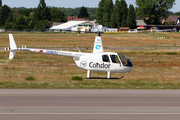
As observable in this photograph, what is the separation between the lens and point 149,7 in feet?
586

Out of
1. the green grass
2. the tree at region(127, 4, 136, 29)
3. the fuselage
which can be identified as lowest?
the green grass

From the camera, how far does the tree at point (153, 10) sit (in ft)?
584

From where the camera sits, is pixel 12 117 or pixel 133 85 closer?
pixel 12 117

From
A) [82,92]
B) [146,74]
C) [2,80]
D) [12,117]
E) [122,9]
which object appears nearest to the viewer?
[12,117]

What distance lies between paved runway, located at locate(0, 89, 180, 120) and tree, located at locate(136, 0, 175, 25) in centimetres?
16342

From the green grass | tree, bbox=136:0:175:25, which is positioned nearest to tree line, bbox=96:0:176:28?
tree, bbox=136:0:175:25

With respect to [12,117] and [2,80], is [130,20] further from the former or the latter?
[12,117]

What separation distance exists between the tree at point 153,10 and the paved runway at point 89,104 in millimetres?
163418

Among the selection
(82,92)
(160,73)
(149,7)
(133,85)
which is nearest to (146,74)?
(160,73)

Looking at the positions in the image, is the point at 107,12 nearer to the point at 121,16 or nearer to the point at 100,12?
the point at 100,12

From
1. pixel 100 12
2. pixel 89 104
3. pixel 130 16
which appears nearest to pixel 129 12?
pixel 130 16

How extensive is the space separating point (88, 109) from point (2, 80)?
38.1 ft

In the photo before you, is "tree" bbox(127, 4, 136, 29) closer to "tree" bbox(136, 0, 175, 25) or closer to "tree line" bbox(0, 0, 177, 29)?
"tree line" bbox(0, 0, 177, 29)

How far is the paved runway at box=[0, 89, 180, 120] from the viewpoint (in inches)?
515
